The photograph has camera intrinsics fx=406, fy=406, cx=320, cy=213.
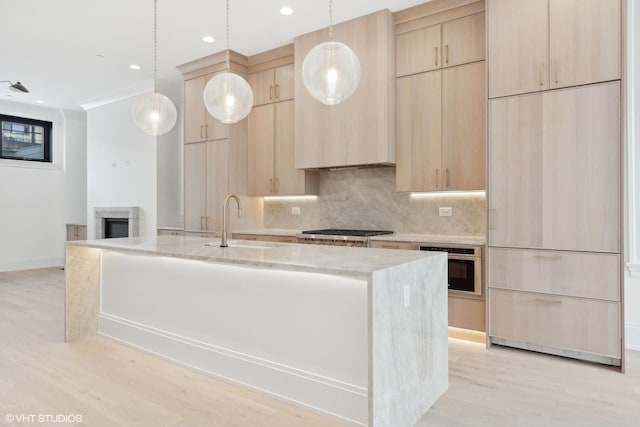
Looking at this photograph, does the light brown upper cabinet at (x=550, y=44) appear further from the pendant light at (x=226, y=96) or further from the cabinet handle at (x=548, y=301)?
the pendant light at (x=226, y=96)

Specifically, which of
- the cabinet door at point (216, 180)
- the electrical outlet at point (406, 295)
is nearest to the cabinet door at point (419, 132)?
the electrical outlet at point (406, 295)

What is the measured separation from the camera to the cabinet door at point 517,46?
3223mm

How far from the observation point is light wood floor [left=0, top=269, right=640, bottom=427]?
2.26 m

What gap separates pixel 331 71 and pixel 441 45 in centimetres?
180

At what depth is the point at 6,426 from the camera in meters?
2.18

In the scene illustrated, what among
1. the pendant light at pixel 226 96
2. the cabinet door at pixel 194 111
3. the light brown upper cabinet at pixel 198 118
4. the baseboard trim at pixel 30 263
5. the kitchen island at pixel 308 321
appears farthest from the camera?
the baseboard trim at pixel 30 263

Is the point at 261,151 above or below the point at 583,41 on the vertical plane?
below

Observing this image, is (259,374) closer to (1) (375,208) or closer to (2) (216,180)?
(1) (375,208)

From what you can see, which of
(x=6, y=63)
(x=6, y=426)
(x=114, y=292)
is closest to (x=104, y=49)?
(x=6, y=63)

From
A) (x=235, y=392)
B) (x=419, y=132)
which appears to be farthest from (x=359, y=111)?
(x=235, y=392)

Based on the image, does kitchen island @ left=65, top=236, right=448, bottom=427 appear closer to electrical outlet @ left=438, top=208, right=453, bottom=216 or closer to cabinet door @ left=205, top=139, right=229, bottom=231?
electrical outlet @ left=438, top=208, right=453, bottom=216

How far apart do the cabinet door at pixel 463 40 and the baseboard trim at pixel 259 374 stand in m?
3.12

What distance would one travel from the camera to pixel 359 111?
14.1 ft

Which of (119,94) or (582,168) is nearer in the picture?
(582,168)
